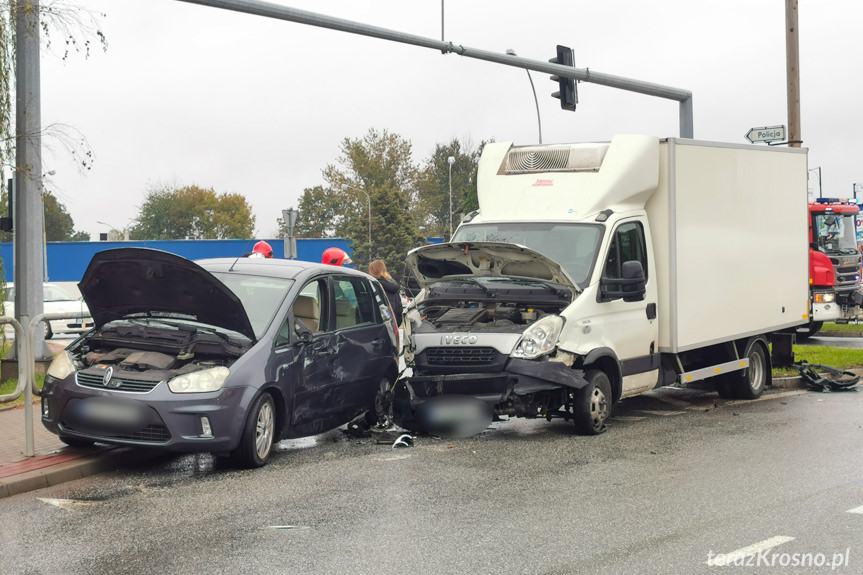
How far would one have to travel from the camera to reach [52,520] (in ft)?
21.2

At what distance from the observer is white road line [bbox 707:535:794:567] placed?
5.27m

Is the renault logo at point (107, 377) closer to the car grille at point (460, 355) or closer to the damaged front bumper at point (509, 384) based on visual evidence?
the damaged front bumper at point (509, 384)

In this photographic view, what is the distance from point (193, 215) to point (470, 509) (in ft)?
321

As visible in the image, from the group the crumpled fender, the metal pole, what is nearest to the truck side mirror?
the crumpled fender

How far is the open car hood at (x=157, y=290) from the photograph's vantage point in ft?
25.7

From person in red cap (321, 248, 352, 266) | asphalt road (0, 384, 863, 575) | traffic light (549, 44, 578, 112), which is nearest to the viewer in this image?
asphalt road (0, 384, 863, 575)

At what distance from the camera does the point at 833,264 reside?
21.0 metres

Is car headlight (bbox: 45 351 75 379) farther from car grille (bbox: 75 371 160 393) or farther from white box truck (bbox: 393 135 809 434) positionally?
white box truck (bbox: 393 135 809 434)

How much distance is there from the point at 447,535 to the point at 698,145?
21.4 feet

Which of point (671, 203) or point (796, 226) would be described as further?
point (796, 226)

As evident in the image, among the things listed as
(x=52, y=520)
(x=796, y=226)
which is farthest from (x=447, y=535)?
(x=796, y=226)

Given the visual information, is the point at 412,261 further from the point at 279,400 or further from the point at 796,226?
the point at 796,226

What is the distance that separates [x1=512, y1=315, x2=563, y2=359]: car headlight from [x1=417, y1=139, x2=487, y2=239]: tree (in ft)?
237

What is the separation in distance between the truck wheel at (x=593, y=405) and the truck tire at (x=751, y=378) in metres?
3.26
